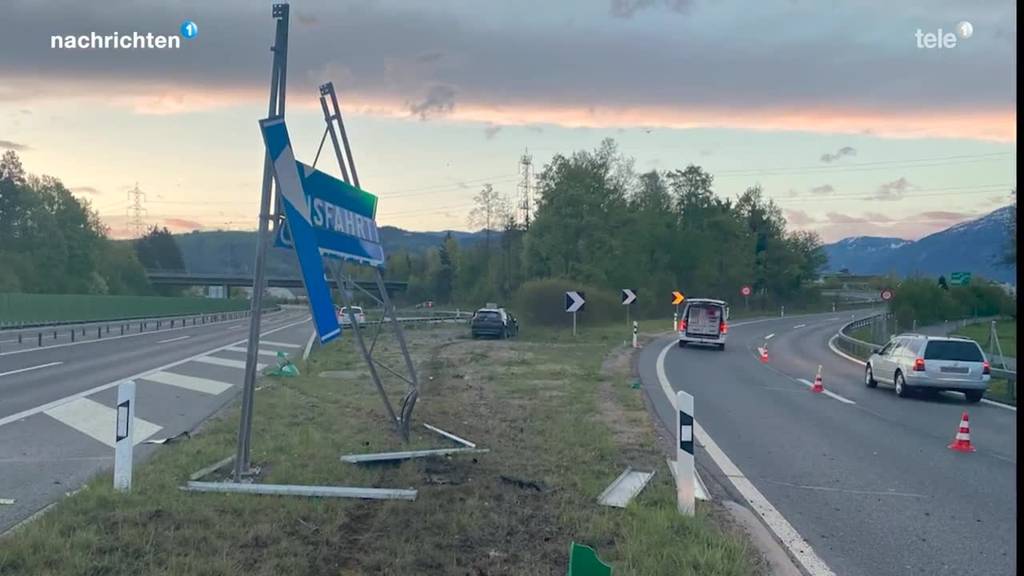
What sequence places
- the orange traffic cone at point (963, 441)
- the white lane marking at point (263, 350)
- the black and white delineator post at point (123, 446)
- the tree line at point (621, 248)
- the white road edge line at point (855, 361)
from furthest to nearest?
the tree line at point (621, 248) → the white lane marking at point (263, 350) → the white road edge line at point (855, 361) → the orange traffic cone at point (963, 441) → the black and white delineator post at point (123, 446)

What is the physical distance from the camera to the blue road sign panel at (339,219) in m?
9.49

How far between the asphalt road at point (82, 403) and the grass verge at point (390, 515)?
765 mm

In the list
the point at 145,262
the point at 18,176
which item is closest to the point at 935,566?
the point at 18,176

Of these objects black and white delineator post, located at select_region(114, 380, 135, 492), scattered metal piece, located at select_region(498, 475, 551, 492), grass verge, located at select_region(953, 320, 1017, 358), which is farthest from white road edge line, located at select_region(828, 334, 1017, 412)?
black and white delineator post, located at select_region(114, 380, 135, 492)

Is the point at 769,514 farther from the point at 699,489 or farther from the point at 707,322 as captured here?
the point at 707,322

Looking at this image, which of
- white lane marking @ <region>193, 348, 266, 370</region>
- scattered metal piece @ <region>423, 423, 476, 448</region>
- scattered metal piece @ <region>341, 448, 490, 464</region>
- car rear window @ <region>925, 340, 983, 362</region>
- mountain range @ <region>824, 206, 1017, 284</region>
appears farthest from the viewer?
mountain range @ <region>824, 206, 1017, 284</region>

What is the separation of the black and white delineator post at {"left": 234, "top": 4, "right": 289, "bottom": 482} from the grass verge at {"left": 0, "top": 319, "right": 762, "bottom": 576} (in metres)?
0.47

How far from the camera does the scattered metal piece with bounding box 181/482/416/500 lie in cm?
775

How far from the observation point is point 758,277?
104 m

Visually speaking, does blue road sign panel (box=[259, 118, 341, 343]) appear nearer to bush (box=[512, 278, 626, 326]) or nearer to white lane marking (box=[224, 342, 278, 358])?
white lane marking (box=[224, 342, 278, 358])

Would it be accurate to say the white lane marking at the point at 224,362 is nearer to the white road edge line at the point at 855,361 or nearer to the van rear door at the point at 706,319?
the white road edge line at the point at 855,361

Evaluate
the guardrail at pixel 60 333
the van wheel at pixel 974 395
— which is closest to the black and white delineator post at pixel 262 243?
the van wheel at pixel 974 395

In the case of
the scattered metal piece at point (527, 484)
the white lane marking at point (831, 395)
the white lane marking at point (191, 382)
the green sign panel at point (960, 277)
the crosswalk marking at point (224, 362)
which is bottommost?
the white lane marking at point (831, 395)

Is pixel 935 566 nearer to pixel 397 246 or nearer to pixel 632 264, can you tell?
pixel 632 264
